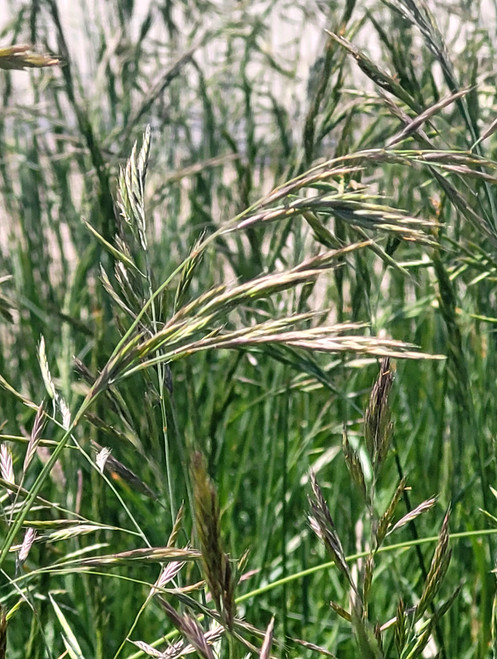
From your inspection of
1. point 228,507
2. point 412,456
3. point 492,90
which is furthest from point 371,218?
point 412,456

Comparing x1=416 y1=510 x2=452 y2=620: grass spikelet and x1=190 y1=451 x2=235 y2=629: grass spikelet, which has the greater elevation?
x1=190 y1=451 x2=235 y2=629: grass spikelet

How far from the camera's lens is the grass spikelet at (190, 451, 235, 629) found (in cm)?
42

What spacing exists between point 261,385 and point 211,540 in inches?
34.4

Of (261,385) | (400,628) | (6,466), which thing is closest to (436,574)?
(400,628)

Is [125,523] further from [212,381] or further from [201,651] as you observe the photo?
[201,651]

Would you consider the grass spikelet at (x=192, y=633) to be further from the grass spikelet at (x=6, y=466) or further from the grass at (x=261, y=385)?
the grass spikelet at (x=6, y=466)

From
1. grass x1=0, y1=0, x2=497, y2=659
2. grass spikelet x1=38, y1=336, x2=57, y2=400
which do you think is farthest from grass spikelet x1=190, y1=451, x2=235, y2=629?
grass spikelet x1=38, y1=336, x2=57, y2=400

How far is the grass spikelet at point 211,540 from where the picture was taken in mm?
422

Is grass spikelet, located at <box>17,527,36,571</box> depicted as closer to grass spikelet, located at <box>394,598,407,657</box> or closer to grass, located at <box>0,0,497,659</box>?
grass, located at <box>0,0,497,659</box>

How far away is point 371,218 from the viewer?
57cm

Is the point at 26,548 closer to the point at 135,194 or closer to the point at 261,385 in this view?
the point at 135,194

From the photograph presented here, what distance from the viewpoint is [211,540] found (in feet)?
1.44

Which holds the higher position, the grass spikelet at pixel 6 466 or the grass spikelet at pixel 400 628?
the grass spikelet at pixel 6 466

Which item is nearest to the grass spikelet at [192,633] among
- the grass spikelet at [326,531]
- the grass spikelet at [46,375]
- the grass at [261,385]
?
the grass at [261,385]
